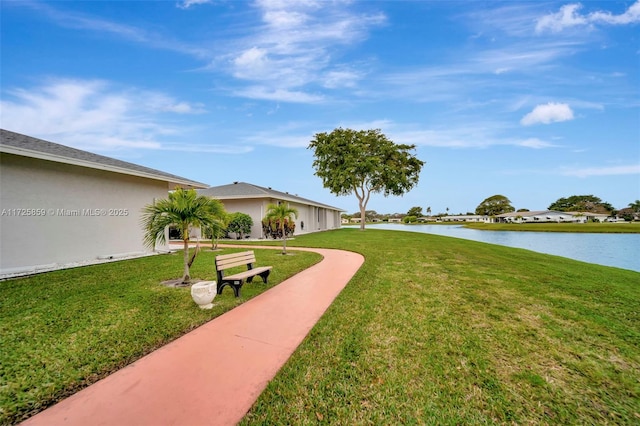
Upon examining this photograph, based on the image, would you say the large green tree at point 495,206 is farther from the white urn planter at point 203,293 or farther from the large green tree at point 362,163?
the white urn planter at point 203,293

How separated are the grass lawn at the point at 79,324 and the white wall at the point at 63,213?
1.10 m

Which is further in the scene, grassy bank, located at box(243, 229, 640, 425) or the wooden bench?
the wooden bench

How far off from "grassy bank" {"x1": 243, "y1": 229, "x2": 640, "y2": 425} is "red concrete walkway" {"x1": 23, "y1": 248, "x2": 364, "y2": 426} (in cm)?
25

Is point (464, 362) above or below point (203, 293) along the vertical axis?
below

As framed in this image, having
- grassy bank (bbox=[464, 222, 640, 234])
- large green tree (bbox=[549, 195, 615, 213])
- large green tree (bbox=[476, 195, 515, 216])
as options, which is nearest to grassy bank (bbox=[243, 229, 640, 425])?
grassy bank (bbox=[464, 222, 640, 234])

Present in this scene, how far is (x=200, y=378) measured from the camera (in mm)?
2705

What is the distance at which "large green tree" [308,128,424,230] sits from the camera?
30.4 meters

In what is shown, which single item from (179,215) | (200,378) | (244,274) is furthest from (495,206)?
(200,378)

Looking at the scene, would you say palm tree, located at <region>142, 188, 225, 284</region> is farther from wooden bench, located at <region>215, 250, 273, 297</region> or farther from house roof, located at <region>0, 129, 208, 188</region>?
house roof, located at <region>0, 129, 208, 188</region>

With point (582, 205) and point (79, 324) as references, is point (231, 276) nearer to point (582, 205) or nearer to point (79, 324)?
point (79, 324)

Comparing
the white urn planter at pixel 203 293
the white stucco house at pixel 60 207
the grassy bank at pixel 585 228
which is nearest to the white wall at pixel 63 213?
the white stucco house at pixel 60 207

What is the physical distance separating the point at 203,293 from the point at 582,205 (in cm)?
12515

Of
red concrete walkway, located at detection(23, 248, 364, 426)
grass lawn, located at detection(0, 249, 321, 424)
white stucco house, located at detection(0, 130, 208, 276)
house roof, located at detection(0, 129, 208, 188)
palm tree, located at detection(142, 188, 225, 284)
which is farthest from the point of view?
white stucco house, located at detection(0, 130, 208, 276)

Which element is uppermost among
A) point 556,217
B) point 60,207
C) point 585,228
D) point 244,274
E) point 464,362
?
point 60,207
